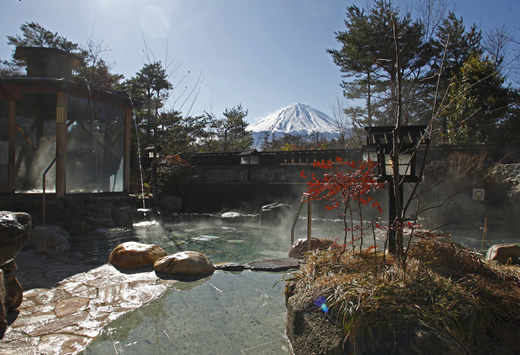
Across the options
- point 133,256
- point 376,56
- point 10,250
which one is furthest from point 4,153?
point 376,56

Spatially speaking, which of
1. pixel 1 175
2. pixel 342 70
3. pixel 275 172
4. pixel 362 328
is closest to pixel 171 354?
pixel 362 328

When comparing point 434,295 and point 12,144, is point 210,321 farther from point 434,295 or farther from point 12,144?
point 12,144

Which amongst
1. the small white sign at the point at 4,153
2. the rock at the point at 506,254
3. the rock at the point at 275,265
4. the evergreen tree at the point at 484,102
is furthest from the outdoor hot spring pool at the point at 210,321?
the evergreen tree at the point at 484,102

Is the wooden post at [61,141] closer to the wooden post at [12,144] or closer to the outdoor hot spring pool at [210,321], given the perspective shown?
the wooden post at [12,144]

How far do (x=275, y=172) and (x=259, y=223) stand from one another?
5.17 metres

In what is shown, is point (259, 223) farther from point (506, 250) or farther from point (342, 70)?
point (342, 70)

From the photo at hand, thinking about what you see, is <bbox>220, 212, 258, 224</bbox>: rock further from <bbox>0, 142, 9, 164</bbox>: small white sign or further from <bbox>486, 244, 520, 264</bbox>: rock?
<bbox>486, 244, 520, 264</bbox>: rock

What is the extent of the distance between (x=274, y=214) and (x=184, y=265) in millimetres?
7484

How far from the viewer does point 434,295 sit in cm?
215

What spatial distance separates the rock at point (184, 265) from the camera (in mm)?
4359

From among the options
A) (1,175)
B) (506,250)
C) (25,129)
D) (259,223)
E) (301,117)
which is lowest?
(259,223)

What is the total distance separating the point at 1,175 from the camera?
8.28 meters

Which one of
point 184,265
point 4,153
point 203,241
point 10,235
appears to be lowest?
point 203,241

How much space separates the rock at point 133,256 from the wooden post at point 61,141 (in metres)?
4.71
